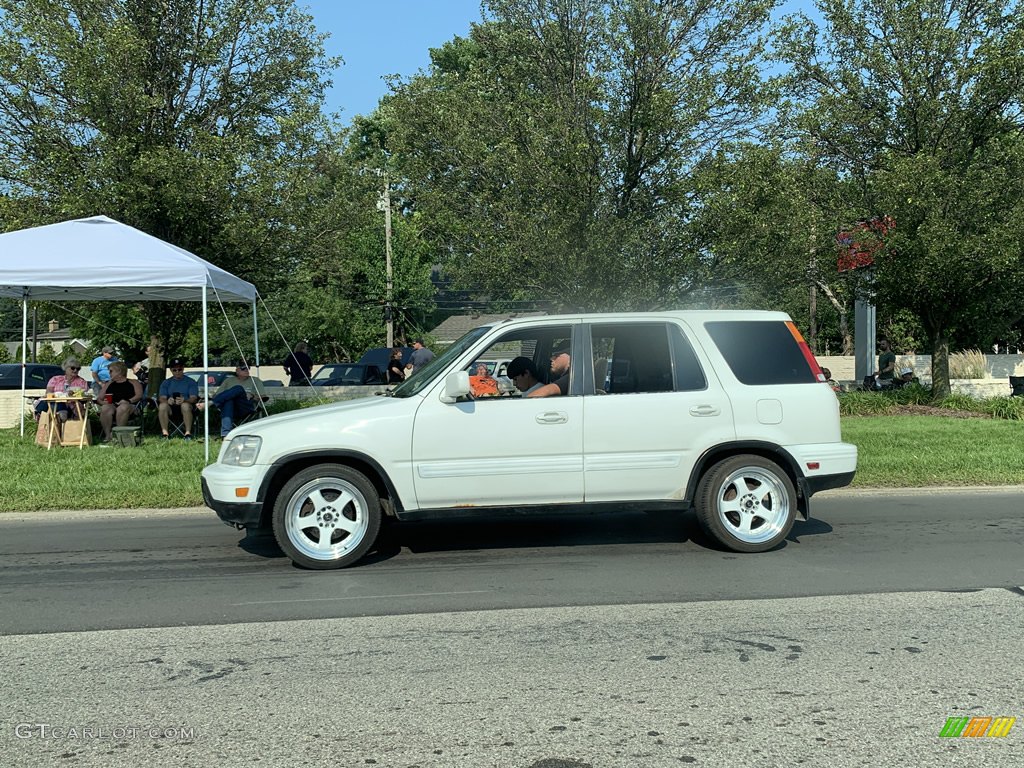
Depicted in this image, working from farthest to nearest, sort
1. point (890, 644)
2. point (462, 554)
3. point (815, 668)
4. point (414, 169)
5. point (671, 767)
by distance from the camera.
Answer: point (414, 169)
point (462, 554)
point (890, 644)
point (815, 668)
point (671, 767)

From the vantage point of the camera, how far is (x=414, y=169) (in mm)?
18531

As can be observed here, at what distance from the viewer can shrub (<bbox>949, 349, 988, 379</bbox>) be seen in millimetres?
23000

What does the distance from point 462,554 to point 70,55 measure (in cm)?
1256

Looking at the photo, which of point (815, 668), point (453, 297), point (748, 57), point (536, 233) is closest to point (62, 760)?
point (815, 668)

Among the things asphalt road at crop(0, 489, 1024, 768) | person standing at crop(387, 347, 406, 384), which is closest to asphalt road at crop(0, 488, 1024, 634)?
Answer: asphalt road at crop(0, 489, 1024, 768)

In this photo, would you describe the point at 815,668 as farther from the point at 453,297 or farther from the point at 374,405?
the point at 453,297

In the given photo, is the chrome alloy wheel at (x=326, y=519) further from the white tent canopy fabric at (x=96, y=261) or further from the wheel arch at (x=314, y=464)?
the white tent canopy fabric at (x=96, y=261)

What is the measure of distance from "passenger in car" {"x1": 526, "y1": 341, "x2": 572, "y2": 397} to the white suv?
33 millimetres

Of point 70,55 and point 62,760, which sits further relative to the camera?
point 70,55

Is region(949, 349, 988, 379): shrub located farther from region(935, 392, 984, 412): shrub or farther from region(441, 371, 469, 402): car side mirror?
region(441, 371, 469, 402): car side mirror

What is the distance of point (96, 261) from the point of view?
12.6 meters

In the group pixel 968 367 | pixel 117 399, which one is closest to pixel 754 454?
pixel 117 399

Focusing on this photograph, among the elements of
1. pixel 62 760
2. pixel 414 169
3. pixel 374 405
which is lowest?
pixel 62 760

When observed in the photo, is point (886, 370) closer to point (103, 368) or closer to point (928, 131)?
point (928, 131)
